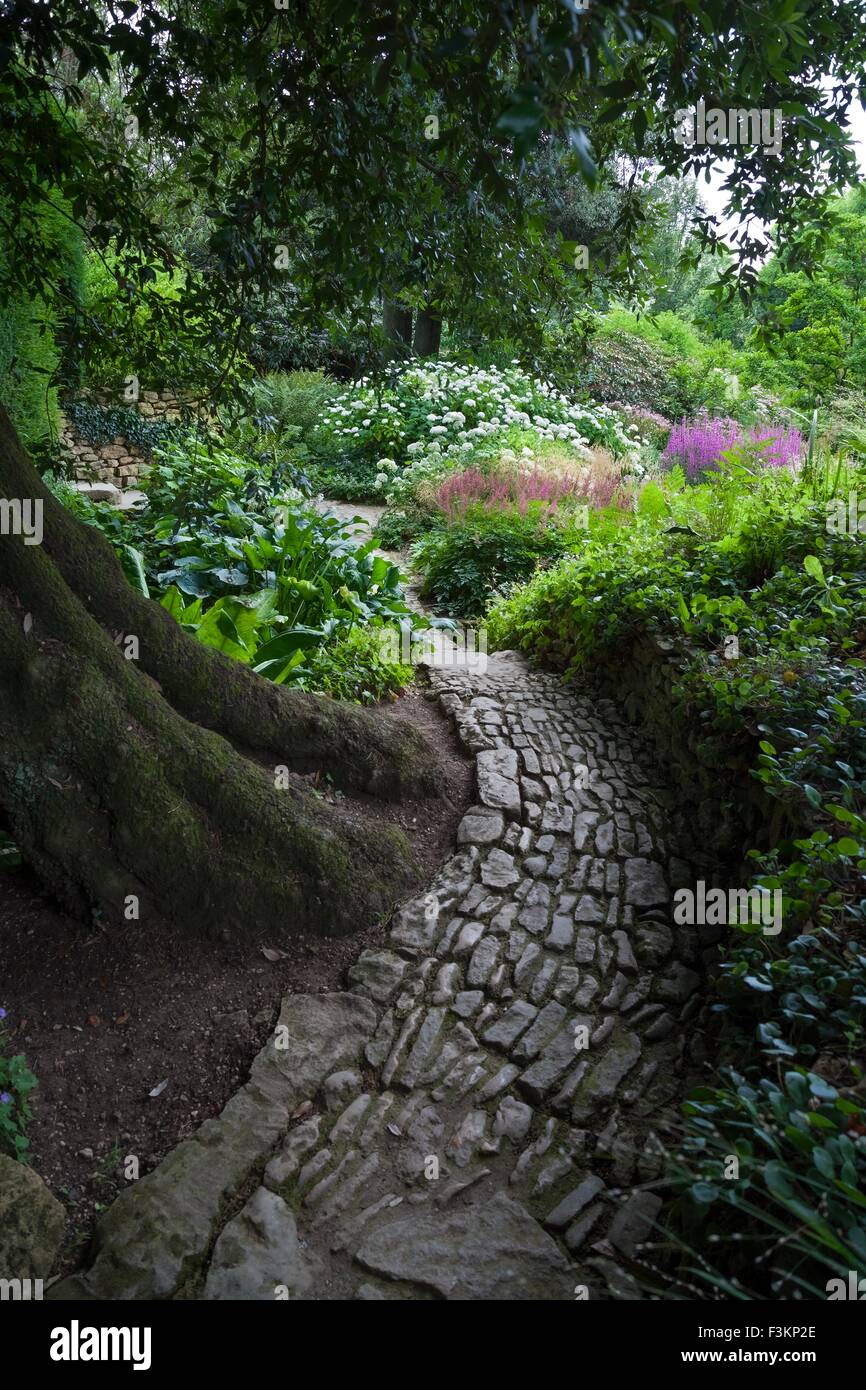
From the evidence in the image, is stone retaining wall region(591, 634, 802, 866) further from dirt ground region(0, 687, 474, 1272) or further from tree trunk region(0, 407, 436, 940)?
dirt ground region(0, 687, 474, 1272)

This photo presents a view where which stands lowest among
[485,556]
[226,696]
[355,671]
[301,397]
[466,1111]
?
→ [466,1111]

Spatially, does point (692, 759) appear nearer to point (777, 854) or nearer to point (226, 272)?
point (777, 854)

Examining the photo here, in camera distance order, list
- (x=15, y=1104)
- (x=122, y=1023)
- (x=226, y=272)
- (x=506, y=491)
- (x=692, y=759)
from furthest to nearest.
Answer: (x=506, y=491) < (x=692, y=759) < (x=226, y=272) < (x=122, y=1023) < (x=15, y=1104)

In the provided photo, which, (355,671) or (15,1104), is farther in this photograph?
(355,671)

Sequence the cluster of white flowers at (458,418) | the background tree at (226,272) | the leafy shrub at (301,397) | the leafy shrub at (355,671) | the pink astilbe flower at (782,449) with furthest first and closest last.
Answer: the leafy shrub at (301,397)
the cluster of white flowers at (458,418)
the pink astilbe flower at (782,449)
the leafy shrub at (355,671)
the background tree at (226,272)

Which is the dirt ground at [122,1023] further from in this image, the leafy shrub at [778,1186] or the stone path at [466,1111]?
the leafy shrub at [778,1186]

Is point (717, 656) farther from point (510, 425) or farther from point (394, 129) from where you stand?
point (510, 425)

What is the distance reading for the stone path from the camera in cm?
229

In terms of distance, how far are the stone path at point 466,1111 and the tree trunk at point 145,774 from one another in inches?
17.3

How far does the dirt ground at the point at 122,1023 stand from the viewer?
8.71ft

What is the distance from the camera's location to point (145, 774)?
3.29 metres

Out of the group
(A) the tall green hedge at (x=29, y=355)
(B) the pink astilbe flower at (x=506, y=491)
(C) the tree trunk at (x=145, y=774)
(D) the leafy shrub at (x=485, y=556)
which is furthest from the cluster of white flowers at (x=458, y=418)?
(C) the tree trunk at (x=145, y=774)

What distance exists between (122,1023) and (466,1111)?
125 cm

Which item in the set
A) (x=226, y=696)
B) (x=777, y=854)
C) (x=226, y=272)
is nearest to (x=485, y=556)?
(x=226, y=696)
